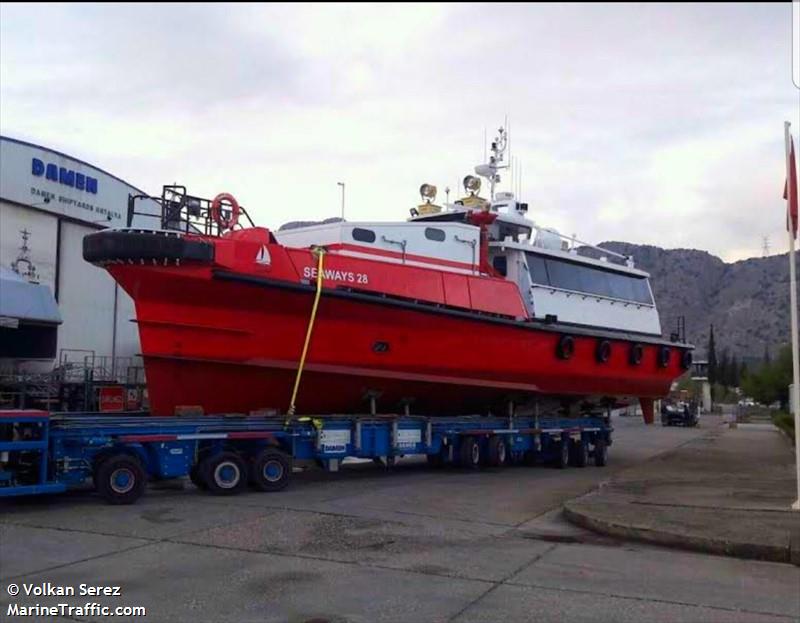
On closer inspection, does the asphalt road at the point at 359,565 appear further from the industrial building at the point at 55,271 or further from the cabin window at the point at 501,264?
the industrial building at the point at 55,271

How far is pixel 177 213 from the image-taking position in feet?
38.3

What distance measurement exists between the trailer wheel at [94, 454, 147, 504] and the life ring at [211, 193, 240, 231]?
3612 millimetres

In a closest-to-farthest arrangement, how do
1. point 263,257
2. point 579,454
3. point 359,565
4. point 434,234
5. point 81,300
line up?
point 359,565, point 263,257, point 434,234, point 579,454, point 81,300

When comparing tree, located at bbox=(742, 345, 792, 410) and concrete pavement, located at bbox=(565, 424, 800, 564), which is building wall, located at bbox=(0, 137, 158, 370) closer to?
concrete pavement, located at bbox=(565, 424, 800, 564)

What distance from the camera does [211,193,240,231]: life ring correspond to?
12039mm

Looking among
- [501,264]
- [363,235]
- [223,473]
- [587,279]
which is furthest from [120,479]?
[587,279]

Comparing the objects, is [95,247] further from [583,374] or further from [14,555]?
[583,374]

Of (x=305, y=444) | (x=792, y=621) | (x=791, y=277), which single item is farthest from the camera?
(x=305, y=444)

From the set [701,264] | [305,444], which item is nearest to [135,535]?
[305,444]

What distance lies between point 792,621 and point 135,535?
5.80 meters

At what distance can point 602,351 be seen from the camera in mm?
16406

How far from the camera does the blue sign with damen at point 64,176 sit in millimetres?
27359

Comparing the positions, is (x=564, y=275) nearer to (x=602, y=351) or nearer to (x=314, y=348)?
(x=602, y=351)

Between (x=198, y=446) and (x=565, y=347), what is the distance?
7179 millimetres
